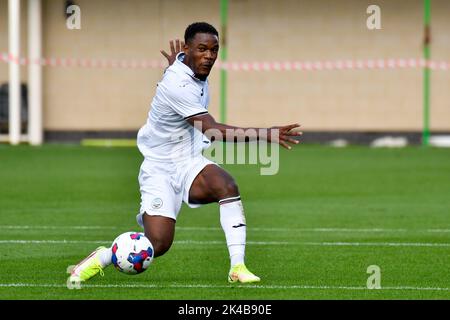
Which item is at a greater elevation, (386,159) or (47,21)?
(47,21)

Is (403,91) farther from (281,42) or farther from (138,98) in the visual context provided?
(138,98)

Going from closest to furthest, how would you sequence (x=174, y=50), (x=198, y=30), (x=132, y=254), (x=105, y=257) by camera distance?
(x=132, y=254) < (x=105, y=257) < (x=198, y=30) < (x=174, y=50)

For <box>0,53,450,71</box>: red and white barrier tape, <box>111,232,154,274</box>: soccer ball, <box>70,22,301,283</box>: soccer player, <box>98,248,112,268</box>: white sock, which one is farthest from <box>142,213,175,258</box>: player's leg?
<box>0,53,450,71</box>: red and white barrier tape

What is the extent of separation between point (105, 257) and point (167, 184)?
0.90 meters

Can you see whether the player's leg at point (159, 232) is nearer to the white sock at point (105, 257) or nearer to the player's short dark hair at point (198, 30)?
the white sock at point (105, 257)

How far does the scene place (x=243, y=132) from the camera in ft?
32.7

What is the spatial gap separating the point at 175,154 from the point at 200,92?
60cm

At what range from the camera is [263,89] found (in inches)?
1280

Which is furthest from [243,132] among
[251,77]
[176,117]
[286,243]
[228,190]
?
[251,77]

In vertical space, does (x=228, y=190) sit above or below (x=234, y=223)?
above

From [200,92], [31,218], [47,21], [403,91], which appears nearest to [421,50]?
[403,91]

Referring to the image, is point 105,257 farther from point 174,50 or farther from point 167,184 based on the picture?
point 174,50

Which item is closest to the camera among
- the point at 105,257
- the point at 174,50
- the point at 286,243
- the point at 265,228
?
the point at 105,257

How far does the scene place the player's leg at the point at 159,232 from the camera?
33.7ft
